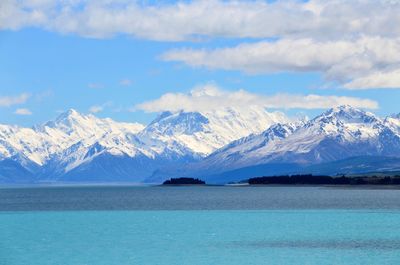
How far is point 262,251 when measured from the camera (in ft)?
307

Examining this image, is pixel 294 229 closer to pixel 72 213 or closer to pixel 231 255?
pixel 231 255

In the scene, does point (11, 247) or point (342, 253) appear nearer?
point (342, 253)

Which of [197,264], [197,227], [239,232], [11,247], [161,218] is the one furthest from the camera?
[161,218]

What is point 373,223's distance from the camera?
12669cm

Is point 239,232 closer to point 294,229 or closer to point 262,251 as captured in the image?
point 294,229

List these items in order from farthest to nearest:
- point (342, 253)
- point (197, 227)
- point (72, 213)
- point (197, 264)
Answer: point (72, 213)
point (197, 227)
point (342, 253)
point (197, 264)

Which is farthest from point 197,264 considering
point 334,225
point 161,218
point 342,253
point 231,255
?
point 161,218

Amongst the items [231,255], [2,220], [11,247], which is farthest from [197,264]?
[2,220]

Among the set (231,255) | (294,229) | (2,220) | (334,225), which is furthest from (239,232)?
(2,220)

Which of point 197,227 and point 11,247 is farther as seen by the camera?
point 197,227

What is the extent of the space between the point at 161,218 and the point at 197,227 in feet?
69.7

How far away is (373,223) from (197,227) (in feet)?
84.3

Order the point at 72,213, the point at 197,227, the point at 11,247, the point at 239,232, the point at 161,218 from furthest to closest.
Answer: the point at 72,213, the point at 161,218, the point at 197,227, the point at 239,232, the point at 11,247

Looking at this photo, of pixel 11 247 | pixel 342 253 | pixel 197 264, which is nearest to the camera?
pixel 197 264
